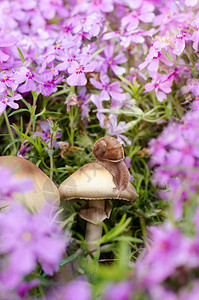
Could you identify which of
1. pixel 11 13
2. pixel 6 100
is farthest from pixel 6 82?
pixel 11 13

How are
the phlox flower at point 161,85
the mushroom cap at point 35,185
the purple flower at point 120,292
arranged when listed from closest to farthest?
the purple flower at point 120,292 < the mushroom cap at point 35,185 < the phlox flower at point 161,85

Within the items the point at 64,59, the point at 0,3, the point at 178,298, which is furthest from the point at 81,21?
the point at 178,298

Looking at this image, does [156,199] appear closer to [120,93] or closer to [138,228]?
[138,228]

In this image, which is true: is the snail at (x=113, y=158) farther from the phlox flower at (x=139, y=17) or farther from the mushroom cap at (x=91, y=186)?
the phlox flower at (x=139, y=17)

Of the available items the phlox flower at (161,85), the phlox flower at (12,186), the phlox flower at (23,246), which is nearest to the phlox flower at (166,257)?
the phlox flower at (23,246)

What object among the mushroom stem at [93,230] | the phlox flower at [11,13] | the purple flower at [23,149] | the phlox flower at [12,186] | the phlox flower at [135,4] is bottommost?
the mushroom stem at [93,230]

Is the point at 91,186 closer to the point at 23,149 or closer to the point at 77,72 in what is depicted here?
the point at 23,149

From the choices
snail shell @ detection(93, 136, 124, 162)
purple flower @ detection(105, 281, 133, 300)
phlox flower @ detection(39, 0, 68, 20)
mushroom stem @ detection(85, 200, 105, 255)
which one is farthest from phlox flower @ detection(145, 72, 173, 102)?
purple flower @ detection(105, 281, 133, 300)
